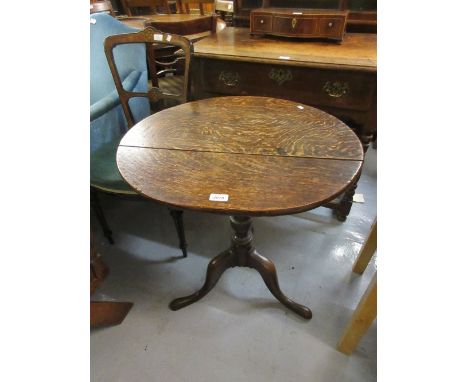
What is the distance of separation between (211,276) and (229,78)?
3.26 ft

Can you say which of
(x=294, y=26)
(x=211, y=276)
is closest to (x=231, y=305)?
(x=211, y=276)

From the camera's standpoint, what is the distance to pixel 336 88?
129cm

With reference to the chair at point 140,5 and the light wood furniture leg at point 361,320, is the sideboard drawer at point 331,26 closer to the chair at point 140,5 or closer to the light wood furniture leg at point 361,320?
the light wood furniture leg at point 361,320

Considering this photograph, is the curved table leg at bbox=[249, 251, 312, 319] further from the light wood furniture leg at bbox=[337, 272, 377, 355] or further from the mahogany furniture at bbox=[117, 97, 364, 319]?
the light wood furniture leg at bbox=[337, 272, 377, 355]

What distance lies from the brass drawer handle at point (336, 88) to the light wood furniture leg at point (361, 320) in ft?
2.64

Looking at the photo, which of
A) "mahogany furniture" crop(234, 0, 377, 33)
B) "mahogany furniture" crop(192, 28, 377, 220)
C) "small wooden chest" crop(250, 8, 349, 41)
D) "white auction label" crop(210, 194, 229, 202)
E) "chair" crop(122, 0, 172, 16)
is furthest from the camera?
"chair" crop(122, 0, 172, 16)

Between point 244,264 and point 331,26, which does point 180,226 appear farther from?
point 331,26

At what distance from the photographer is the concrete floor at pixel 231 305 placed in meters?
1.14

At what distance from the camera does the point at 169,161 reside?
875mm

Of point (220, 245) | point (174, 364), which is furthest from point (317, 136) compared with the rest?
point (174, 364)

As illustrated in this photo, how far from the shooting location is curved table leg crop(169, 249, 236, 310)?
1316 mm

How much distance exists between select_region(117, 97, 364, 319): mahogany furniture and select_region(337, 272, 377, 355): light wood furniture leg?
20cm

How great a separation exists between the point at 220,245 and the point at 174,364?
2.18 ft

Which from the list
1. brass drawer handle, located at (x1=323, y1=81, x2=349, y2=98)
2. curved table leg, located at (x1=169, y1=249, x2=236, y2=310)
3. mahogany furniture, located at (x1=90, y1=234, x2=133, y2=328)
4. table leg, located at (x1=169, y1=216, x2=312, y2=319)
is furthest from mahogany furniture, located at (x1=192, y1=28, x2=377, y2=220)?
mahogany furniture, located at (x1=90, y1=234, x2=133, y2=328)
